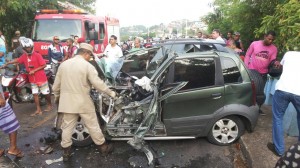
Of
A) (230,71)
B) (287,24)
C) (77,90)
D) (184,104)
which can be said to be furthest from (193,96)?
(287,24)

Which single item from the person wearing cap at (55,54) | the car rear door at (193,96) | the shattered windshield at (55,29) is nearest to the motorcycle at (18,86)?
the person wearing cap at (55,54)

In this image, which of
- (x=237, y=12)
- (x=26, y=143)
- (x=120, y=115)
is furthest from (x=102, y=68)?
(x=237, y=12)

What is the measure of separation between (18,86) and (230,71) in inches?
193

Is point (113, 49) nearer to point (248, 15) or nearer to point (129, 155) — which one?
point (129, 155)

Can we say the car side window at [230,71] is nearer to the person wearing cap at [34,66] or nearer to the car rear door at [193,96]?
the car rear door at [193,96]

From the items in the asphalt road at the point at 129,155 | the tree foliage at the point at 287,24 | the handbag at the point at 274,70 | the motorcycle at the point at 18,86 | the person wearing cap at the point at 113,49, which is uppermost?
the tree foliage at the point at 287,24

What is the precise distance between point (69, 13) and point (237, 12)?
652 centimetres

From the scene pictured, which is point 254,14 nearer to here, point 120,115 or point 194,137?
point 194,137

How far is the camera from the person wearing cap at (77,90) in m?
4.07

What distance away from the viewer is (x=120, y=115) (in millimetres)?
4496

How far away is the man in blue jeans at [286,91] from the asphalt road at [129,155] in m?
0.74

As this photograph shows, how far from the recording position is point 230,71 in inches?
187

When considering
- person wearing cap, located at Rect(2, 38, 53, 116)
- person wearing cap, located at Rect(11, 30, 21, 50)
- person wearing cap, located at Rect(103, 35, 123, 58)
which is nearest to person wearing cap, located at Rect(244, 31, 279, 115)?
person wearing cap, located at Rect(103, 35, 123, 58)

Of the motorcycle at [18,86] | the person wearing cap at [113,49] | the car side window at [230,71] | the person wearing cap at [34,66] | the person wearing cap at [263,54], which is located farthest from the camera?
the person wearing cap at [113,49]
